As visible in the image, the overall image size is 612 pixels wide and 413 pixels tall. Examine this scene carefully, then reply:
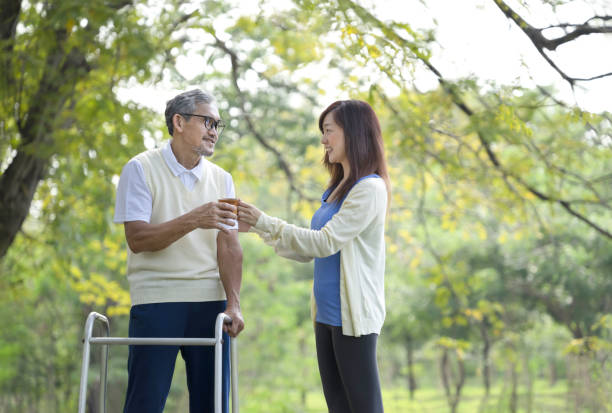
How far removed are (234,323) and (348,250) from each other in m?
0.40

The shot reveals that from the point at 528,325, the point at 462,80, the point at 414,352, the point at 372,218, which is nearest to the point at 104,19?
the point at 462,80

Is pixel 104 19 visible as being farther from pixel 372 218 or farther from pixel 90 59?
pixel 372 218

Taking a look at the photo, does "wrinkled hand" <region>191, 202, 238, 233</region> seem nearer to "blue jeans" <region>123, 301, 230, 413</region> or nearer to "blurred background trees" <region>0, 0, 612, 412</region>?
"blue jeans" <region>123, 301, 230, 413</region>

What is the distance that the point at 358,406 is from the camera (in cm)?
196

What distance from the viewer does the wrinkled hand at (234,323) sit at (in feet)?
6.44

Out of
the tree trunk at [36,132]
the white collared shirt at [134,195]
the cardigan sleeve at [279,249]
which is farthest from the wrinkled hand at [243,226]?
the tree trunk at [36,132]

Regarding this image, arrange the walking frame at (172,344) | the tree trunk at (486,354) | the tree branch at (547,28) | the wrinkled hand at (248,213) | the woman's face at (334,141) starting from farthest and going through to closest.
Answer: the tree trunk at (486,354)
the tree branch at (547,28)
the woman's face at (334,141)
the wrinkled hand at (248,213)
the walking frame at (172,344)

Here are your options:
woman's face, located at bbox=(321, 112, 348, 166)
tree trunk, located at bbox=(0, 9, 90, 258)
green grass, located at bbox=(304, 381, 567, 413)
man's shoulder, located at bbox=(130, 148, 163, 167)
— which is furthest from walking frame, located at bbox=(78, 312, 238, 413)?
green grass, located at bbox=(304, 381, 567, 413)

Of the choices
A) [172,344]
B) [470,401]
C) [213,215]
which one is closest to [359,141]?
[213,215]

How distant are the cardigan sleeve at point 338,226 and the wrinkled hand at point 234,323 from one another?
0.80 feet

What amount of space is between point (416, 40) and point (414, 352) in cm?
1381

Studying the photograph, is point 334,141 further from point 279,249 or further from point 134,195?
point 134,195

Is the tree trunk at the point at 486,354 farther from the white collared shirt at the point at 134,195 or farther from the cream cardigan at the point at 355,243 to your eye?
the white collared shirt at the point at 134,195

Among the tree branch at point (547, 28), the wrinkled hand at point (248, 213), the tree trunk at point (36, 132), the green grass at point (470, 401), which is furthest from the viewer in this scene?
the green grass at point (470, 401)
